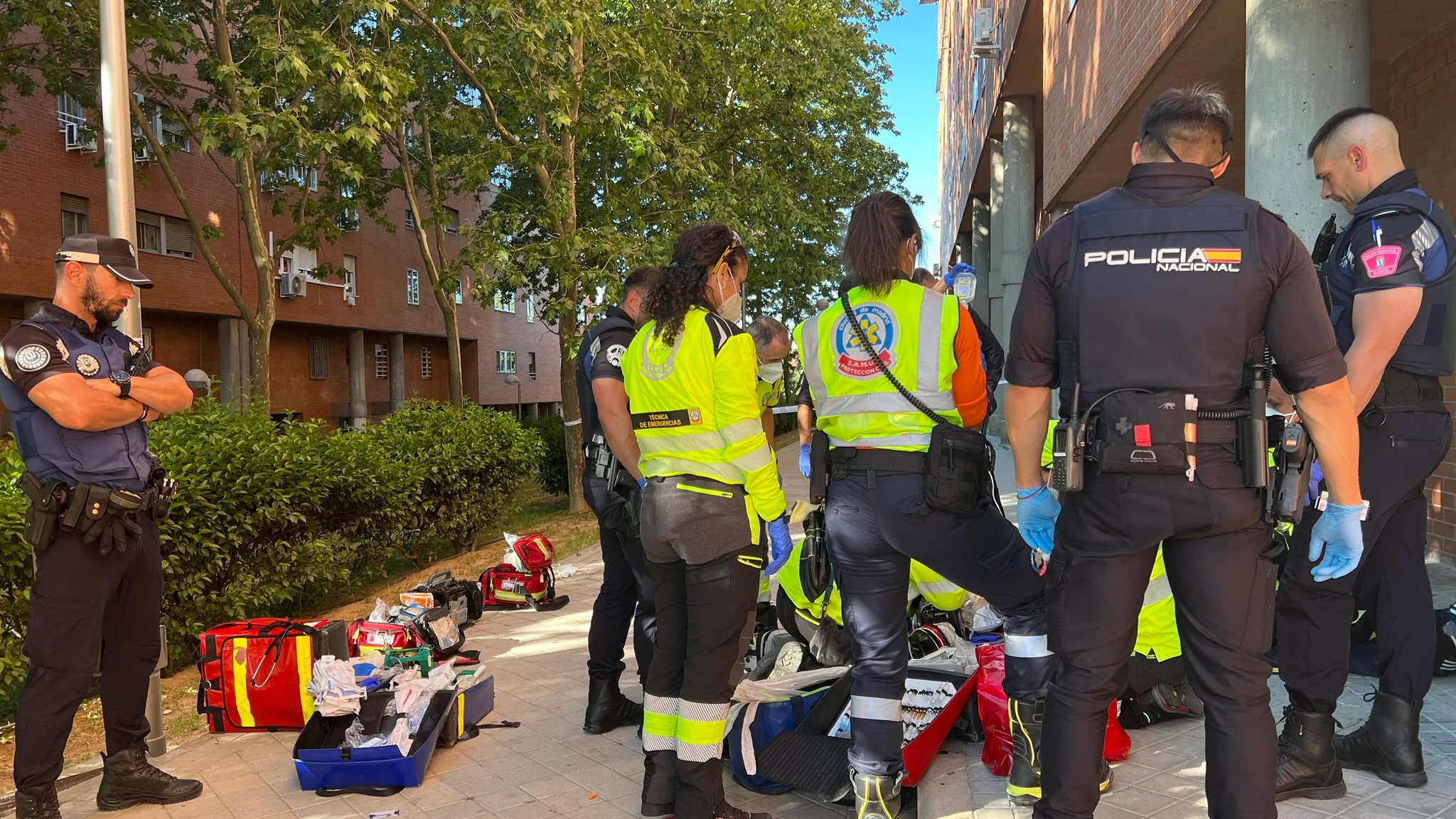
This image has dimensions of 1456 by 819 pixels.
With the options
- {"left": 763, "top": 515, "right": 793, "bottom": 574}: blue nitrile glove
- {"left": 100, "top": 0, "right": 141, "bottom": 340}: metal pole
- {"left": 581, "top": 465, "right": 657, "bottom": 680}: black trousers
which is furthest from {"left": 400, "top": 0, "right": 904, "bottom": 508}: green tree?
{"left": 763, "top": 515, "right": 793, "bottom": 574}: blue nitrile glove

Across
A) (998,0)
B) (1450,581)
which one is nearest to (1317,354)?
(1450,581)

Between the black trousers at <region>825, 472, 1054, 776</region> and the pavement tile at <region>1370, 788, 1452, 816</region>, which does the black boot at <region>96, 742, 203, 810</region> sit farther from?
the pavement tile at <region>1370, 788, 1452, 816</region>

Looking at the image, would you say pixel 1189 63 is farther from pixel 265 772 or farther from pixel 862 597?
pixel 265 772

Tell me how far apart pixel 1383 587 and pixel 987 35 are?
46.4 ft

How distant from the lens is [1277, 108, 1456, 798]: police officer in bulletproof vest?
302 cm

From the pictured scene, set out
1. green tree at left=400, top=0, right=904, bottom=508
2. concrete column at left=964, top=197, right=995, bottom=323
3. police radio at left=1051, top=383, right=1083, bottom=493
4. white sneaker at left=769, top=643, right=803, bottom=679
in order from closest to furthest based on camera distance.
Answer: police radio at left=1051, top=383, right=1083, bottom=493, white sneaker at left=769, top=643, right=803, bottom=679, green tree at left=400, top=0, right=904, bottom=508, concrete column at left=964, top=197, right=995, bottom=323

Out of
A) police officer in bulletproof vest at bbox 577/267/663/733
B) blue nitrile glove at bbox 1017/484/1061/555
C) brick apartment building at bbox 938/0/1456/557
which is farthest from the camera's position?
brick apartment building at bbox 938/0/1456/557

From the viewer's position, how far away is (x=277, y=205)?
16.7 meters

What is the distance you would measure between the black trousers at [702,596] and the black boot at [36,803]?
237 centimetres

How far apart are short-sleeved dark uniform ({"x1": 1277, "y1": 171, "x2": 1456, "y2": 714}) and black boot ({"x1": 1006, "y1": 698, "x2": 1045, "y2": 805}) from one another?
2.78ft

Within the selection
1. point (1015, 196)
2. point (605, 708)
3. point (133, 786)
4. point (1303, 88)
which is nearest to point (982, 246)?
point (1015, 196)

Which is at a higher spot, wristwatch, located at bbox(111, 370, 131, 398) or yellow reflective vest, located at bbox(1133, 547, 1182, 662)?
wristwatch, located at bbox(111, 370, 131, 398)

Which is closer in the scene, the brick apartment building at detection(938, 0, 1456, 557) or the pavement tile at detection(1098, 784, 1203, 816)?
the pavement tile at detection(1098, 784, 1203, 816)

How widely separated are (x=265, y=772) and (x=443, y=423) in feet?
20.8
